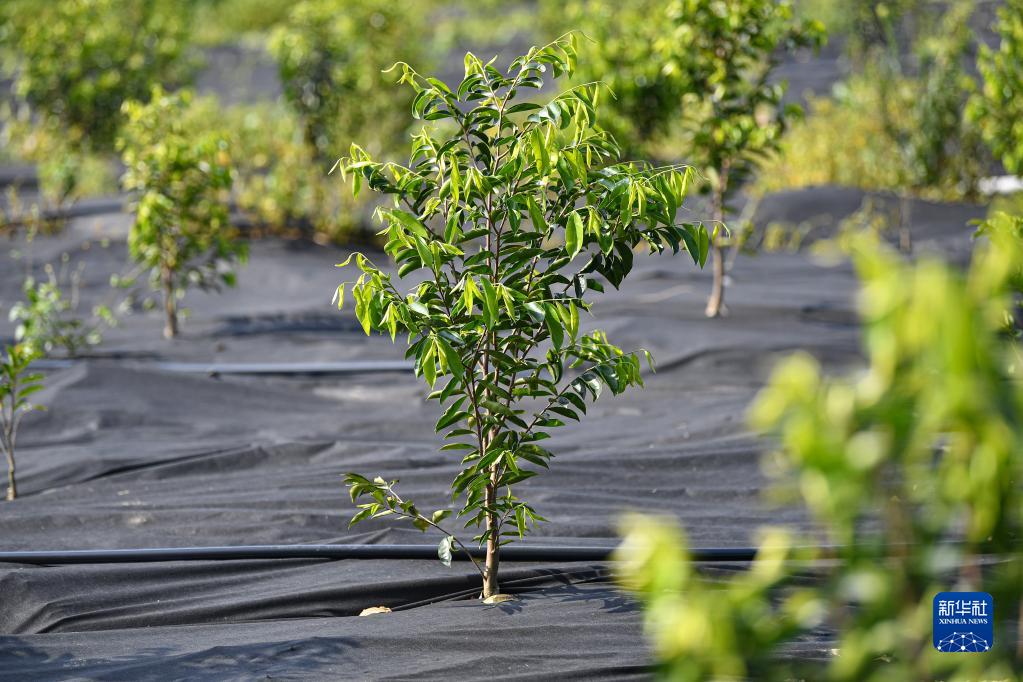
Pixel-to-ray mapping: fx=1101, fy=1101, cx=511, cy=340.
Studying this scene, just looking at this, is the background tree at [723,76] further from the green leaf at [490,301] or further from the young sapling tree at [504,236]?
the green leaf at [490,301]

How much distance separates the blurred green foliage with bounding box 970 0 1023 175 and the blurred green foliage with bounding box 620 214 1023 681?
3.65 meters

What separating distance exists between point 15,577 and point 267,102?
11.4m

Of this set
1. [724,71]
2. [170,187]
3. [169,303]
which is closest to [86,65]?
[170,187]

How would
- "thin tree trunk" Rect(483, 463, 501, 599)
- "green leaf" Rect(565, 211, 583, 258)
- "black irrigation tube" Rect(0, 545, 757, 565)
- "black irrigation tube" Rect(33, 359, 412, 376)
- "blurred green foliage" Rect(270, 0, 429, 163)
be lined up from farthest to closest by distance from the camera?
"blurred green foliage" Rect(270, 0, 429, 163), "black irrigation tube" Rect(33, 359, 412, 376), "black irrigation tube" Rect(0, 545, 757, 565), "thin tree trunk" Rect(483, 463, 501, 599), "green leaf" Rect(565, 211, 583, 258)

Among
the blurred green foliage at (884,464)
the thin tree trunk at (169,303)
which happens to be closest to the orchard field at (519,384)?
the blurred green foliage at (884,464)

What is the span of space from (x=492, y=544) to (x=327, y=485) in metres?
1.38

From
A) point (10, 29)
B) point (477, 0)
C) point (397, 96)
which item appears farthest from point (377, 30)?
point (477, 0)

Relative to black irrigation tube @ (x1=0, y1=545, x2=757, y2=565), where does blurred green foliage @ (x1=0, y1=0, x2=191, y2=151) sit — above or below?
above

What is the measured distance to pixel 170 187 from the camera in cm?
648

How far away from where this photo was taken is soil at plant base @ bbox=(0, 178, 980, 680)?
271cm

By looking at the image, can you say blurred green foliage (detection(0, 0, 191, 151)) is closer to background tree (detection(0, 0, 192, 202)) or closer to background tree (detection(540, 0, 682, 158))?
background tree (detection(0, 0, 192, 202))

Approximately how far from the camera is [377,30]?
10.0 m

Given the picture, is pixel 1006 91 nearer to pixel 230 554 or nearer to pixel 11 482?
pixel 230 554

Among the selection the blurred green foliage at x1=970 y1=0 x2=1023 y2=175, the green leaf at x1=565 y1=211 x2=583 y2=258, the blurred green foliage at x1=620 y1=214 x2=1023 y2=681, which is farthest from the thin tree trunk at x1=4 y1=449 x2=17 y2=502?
the blurred green foliage at x1=970 y1=0 x2=1023 y2=175
